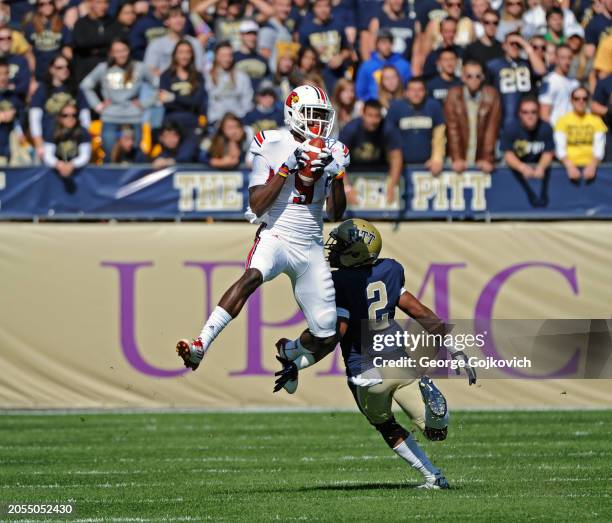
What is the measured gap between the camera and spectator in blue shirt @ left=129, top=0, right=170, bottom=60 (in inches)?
657

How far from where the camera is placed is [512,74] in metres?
15.5

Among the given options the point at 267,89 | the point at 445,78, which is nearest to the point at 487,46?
the point at 445,78

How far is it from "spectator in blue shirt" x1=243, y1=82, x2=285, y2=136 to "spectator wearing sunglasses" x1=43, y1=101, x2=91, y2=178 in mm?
1885

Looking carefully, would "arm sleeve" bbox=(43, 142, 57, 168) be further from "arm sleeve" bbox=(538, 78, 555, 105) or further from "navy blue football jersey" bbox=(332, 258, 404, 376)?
"navy blue football jersey" bbox=(332, 258, 404, 376)

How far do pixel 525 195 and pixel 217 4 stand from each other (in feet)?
16.9

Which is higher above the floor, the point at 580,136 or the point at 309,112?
the point at 309,112

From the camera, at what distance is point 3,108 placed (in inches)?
616

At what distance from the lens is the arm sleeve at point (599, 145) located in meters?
15.1

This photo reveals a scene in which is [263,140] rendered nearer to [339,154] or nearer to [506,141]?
[339,154]

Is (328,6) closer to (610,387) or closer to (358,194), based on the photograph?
(358,194)

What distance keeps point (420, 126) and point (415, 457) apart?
697 cm

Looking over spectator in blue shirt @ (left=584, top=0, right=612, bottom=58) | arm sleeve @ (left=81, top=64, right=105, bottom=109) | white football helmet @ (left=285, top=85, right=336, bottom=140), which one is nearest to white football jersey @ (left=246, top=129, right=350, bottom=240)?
white football helmet @ (left=285, top=85, right=336, bottom=140)

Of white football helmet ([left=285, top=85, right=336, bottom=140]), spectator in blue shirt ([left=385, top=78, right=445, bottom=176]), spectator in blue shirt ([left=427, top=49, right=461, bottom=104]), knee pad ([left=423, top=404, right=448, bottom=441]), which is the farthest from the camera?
spectator in blue shirt ([left=427, top=49, right=461, bottom=104])

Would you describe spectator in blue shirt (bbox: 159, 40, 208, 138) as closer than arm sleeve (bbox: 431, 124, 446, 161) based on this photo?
No
